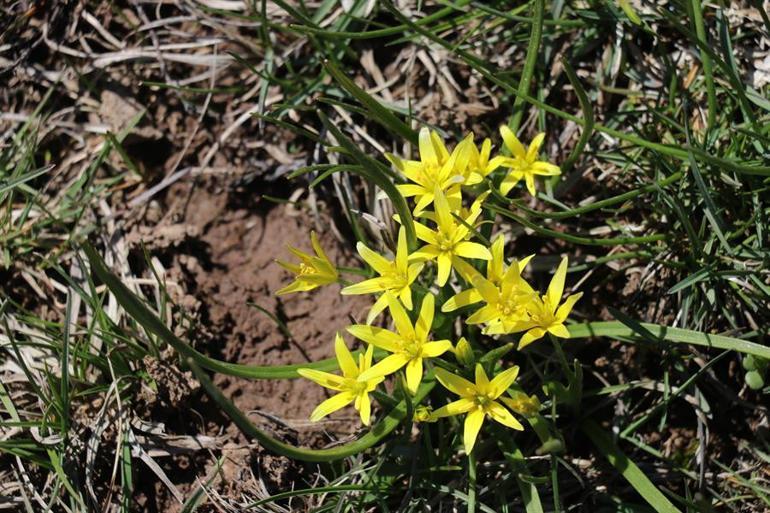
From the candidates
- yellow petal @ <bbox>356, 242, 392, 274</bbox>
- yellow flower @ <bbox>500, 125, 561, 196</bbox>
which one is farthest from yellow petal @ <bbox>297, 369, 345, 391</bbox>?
yellow flower @ <bbox>500, 125, 561, 196</bbox>

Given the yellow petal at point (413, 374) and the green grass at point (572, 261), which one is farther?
the green grass at point (572, 261)

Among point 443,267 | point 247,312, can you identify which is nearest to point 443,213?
point 443,267

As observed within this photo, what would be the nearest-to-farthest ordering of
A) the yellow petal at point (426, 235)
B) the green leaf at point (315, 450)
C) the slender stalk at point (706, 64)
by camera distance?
the green leaf at point (315, 450) < the yellow petal at point (426, 235) < the slender stalk at point (706, 64)

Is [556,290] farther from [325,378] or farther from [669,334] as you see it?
[325,378]

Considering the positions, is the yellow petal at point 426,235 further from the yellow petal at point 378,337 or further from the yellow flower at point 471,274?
the yellow petal at point 378,337

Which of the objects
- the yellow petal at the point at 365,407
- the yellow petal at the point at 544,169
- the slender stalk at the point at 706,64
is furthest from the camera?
the yellow petal at the point at 544,169

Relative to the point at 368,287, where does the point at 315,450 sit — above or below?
below

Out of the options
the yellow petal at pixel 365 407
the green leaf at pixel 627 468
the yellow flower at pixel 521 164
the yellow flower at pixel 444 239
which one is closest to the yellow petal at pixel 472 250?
the yellow flower at pixel 444 239
